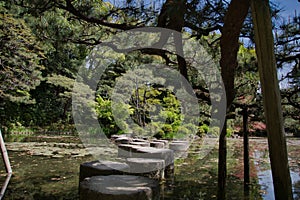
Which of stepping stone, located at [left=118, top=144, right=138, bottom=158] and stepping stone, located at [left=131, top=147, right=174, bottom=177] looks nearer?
stepping stone, located at [left=131, top=147, right=174, bottom=177]

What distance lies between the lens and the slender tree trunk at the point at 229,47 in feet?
6.77

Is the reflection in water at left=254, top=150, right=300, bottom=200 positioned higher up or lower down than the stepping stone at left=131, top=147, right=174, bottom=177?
lower down

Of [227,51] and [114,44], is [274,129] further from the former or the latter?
[114,44]

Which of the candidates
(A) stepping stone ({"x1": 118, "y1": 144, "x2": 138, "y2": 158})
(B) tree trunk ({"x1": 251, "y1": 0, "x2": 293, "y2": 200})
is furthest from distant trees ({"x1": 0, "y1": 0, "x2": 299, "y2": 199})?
(A) stepping stone ({"x1": 118, "y1": 144, "x2": 138, "y2": 158})

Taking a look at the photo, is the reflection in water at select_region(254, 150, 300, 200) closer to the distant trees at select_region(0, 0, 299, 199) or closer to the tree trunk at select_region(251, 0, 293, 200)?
the distant trees at select_region(0, 0, 299, 199)

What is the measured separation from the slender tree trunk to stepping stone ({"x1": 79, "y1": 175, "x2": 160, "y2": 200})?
707 mm

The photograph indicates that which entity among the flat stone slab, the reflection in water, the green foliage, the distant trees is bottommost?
the reflection in water

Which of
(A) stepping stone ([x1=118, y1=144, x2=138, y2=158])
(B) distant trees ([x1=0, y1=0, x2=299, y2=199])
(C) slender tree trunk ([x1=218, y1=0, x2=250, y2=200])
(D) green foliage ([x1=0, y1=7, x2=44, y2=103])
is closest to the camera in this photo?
(C) slender tree trunk ([x1=218, y1=0, x2=250, y2=200])

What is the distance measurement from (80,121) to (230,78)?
14213mm

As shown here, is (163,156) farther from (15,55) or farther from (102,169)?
(15,55)

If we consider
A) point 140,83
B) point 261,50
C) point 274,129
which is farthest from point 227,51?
point 140,83

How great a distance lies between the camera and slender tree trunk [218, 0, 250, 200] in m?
2.06

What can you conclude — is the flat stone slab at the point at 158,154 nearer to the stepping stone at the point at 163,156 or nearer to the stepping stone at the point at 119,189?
the stepping stone at the point at 163,156

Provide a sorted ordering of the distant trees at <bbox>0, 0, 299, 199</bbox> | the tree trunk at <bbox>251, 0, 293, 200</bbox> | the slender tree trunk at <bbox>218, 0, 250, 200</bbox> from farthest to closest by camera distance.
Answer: the distant trees at <bbox>0, 0, 299, 199</bbox>
the slender tree trunk at <bbox>218, 0, 250, 200</bbox>
the tree trunk at <bbox>251, 0, 293, 200</bbox>
